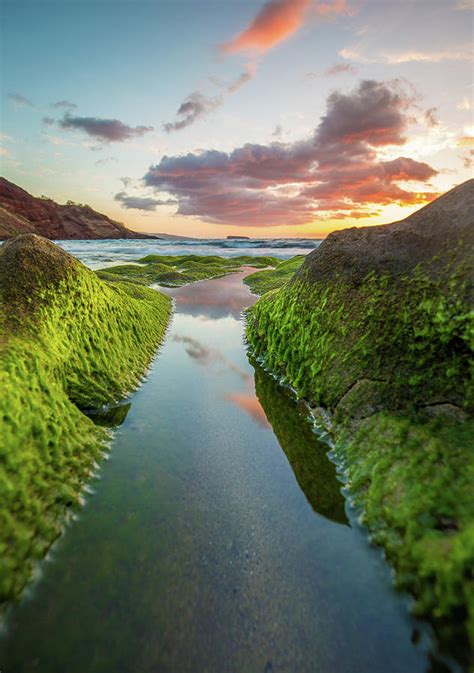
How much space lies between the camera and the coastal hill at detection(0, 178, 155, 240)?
12376cm

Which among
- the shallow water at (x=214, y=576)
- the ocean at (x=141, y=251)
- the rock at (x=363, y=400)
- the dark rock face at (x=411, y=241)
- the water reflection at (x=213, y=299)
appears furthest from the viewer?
the ocean at (x=141, y=251)

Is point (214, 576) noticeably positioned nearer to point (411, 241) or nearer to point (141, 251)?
point (411, 241)

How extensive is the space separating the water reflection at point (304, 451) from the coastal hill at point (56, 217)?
130m

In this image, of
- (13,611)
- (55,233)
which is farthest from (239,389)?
(55,233)

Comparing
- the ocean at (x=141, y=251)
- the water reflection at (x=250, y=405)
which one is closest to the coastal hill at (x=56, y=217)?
the ocean at (x=141, y=251)

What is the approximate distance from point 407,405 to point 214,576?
8.52ft

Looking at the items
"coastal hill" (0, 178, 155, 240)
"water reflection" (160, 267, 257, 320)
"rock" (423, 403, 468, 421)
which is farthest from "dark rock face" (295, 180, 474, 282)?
"coastal hill" (0, 178, 155, 240)

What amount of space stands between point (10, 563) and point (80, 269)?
190 inches

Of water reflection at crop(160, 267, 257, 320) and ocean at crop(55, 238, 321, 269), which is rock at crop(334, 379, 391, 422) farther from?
ocean at crop(55, 238, 321, 269)

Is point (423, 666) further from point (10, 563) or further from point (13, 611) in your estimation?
point (10, 563)

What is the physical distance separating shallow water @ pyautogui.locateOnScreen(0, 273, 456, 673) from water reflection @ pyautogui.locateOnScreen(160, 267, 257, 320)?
25.6 ft

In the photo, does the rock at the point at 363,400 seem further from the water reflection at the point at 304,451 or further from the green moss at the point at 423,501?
the water reflection at the point at 304,451

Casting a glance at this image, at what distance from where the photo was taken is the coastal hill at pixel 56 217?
406ft

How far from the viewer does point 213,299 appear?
14656mm
